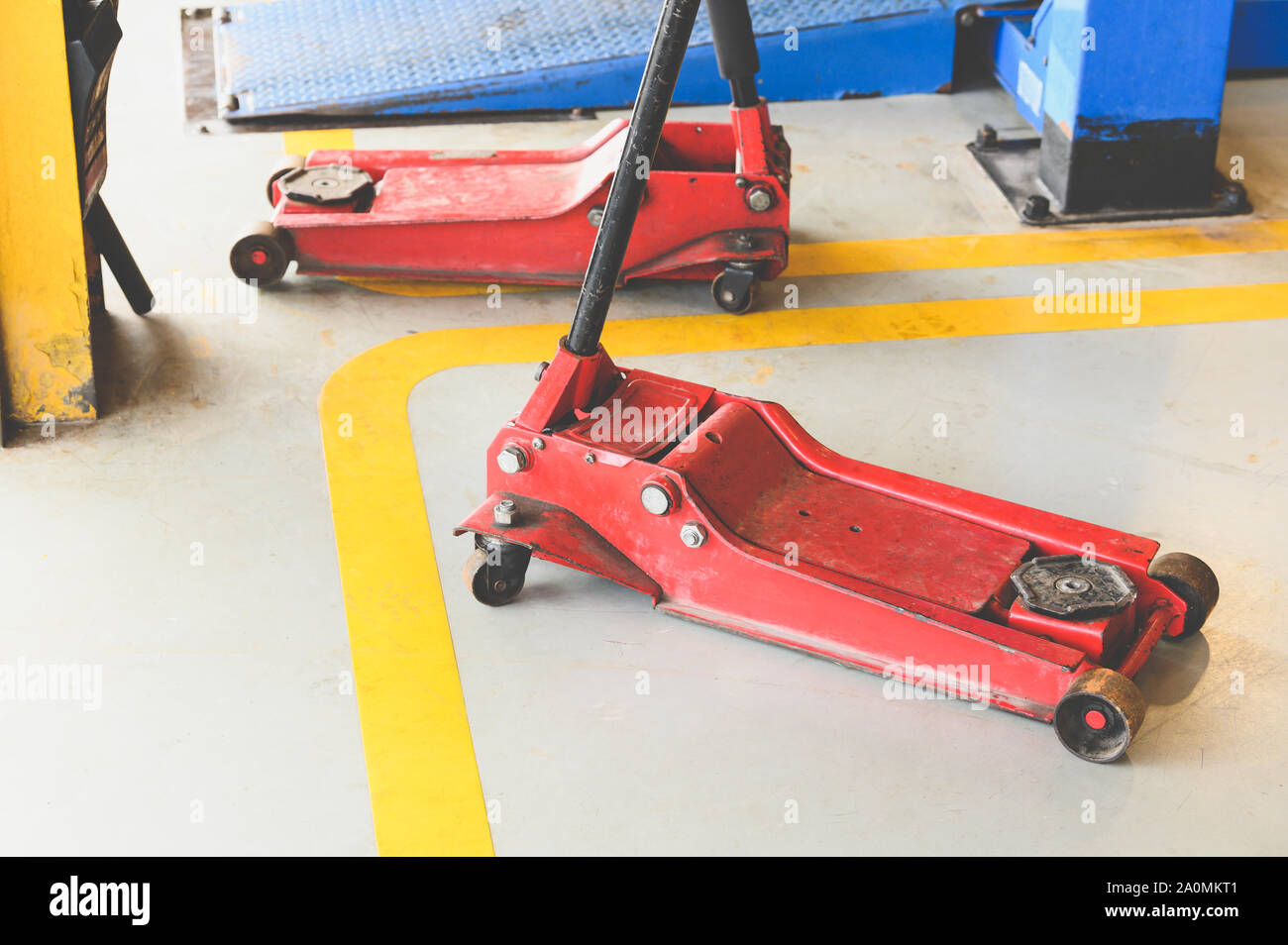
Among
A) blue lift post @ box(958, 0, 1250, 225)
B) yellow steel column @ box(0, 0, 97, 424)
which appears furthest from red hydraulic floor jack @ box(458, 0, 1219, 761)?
blue lift post @ box(958, 0, 1250, 225)

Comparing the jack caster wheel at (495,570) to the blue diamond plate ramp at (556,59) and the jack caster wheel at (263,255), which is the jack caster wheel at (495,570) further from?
the blue diamond plate ramp at (556,59)

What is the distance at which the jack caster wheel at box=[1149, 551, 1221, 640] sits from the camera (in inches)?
118

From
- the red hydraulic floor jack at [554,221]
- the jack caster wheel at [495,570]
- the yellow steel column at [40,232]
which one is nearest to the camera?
the jack caster wheel at [495,570]

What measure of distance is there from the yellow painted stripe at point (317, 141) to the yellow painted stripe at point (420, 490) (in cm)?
169

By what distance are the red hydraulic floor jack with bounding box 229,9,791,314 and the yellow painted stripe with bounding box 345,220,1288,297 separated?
166 millimetres

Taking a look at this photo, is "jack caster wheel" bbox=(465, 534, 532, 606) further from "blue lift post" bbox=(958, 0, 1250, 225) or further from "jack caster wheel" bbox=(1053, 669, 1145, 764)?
"blue lift post" bbox=(958, 0, 1250, 225)

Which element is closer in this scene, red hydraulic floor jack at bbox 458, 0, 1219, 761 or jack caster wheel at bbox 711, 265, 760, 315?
red hydraulic floor jack at bbox 458, 0, 1219, 761

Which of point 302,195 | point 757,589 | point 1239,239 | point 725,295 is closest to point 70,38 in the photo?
point 302,195

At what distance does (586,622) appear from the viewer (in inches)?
124

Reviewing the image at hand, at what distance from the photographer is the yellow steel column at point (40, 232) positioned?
3.61 m

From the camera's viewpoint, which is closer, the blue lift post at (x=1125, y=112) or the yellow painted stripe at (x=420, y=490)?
the yellow painted stripe at (x=420, y=490)

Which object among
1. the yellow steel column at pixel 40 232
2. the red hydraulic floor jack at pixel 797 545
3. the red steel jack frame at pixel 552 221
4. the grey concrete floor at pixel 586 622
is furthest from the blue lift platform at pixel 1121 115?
the yellow steel column at pixel 40 232

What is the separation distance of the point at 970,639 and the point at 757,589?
488mm

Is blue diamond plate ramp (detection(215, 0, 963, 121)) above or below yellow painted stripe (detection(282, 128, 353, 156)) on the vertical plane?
above
